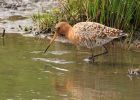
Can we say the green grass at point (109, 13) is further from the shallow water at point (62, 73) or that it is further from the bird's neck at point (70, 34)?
the bird's neck at point (70, 34)

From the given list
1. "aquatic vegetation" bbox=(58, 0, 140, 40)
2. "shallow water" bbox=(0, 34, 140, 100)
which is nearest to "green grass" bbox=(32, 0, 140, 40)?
"aquatic vegetation" bbox=(58, 0, 140, 40)

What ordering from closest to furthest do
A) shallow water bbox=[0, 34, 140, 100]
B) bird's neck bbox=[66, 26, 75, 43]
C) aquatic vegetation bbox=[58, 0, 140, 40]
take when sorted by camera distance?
shallow water bbox=[0, 34, 140, 100], bird's neck bbox=[66, 26, 75, 43], aquatic vegetation bbox=[58, 0, 140, 40]

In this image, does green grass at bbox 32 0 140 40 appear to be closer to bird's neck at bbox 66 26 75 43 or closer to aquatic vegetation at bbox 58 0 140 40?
aquatic vegetation at bbox 58 0 140 40

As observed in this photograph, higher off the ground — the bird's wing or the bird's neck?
the bird's wing

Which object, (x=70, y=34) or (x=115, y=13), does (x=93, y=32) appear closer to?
(x=70, y=34)

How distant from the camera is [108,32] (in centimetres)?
895

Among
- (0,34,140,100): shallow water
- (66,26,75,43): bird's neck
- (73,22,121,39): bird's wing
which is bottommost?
(0,34,140,100): shallow water

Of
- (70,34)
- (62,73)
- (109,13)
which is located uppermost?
(109,13)

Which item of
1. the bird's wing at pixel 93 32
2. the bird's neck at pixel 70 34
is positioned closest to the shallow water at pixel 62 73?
the bird's neck at pixel 70 34

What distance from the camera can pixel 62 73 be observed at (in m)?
8.03

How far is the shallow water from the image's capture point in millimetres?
6902

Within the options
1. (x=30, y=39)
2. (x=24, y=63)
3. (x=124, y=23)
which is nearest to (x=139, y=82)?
(x=24, y=63)

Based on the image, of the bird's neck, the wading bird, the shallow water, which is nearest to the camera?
the shallow water

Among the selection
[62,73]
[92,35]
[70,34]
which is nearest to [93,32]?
[92,35]
